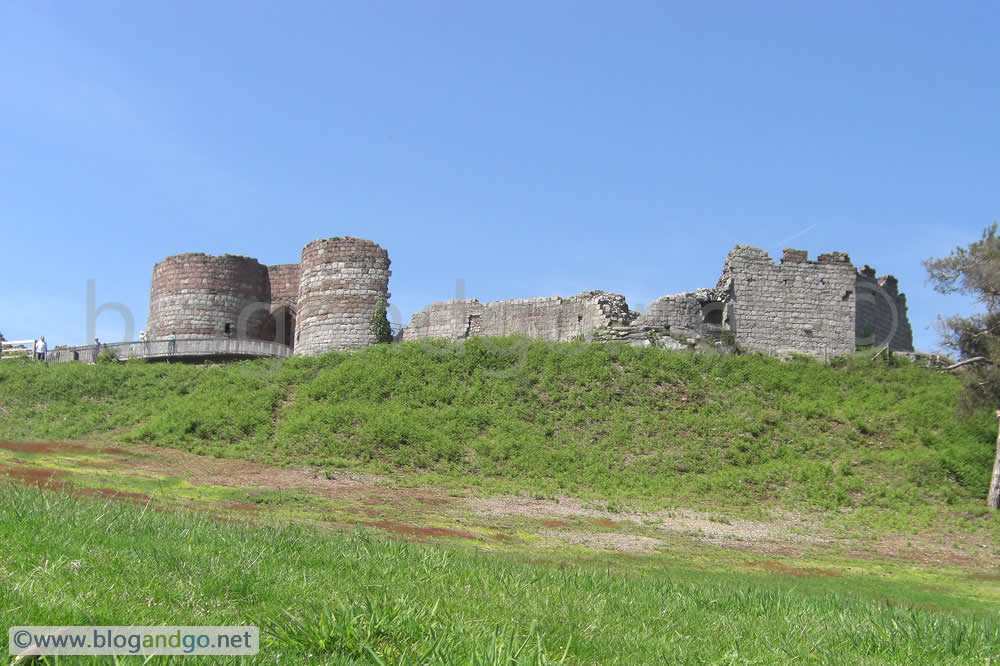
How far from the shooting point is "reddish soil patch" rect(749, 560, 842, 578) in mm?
12578

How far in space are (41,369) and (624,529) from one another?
2352cm

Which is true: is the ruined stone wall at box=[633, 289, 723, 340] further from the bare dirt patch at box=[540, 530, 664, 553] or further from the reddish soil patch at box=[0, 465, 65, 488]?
the reddish soil patch at box=[0, 465, 65, 488]

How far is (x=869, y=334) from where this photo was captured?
31.3 metres

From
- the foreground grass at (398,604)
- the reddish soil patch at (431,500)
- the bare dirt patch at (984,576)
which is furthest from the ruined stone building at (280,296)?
A: the foreground grass at (398,604)

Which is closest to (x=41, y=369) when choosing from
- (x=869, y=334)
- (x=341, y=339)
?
(x=341, y=339)

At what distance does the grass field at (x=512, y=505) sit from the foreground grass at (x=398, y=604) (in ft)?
0.10

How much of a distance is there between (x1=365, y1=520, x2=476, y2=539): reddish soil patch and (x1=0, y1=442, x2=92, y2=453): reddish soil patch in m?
10.7

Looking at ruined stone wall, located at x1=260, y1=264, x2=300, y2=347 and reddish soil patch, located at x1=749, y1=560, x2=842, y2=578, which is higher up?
ruined stone wall, located at x1=260, y1=264, x2=300, y2=347

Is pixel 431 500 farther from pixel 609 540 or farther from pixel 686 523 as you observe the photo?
pixel 686 523

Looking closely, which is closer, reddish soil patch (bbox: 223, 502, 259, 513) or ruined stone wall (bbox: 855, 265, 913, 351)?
reddish soil patch (bbox: 223, 502, 259, 513)

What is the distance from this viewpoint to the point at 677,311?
98.4ft

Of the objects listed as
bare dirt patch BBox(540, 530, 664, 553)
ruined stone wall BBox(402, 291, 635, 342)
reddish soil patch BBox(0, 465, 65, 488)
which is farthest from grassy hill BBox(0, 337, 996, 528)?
reddish soil patch BBox(0, 465, 65, 488)

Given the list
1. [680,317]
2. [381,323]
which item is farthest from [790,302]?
[381,323]

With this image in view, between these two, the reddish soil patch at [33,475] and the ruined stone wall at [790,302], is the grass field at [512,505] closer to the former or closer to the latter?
the reddish soil patch at [33,475]
